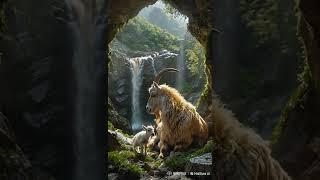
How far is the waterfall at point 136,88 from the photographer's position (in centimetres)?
2145

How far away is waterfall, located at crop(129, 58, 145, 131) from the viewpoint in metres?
21.5

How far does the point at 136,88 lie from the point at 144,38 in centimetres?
840

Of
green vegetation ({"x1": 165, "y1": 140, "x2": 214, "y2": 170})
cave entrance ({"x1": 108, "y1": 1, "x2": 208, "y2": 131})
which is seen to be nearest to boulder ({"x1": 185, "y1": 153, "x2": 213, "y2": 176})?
green vegetation ({"x1": 165, "y1": 140, "x2": 214, "y2": 170})

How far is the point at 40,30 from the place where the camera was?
744cm

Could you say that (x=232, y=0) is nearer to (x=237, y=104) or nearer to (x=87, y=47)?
(x=237, y=104)

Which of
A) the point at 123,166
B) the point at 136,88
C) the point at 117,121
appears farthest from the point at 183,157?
the point at 136,88

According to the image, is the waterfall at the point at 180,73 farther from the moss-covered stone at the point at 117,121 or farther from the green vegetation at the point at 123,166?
the green vegetation at the point at 123,166

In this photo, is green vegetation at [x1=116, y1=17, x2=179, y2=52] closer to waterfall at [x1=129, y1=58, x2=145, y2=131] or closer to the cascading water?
the cascading water

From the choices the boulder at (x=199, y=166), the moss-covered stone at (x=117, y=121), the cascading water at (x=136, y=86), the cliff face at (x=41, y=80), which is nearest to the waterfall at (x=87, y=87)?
the cliff face at (x=41, y=80)

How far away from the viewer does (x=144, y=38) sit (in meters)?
29.9

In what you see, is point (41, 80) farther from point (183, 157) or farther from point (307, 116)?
point (183, 157)

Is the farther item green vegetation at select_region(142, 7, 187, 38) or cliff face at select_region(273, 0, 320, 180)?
green vegetation at select_region(142, 7, 187, 38)

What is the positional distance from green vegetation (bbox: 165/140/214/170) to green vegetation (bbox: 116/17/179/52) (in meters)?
16.5

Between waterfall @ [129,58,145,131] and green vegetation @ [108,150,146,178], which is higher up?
waterfall @ [129,58,145,131]
